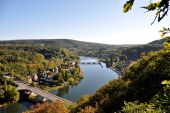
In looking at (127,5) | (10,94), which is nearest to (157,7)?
(127,5)

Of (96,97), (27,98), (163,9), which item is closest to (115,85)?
(96,97)

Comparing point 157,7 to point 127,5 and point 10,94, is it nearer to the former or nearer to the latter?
point 127,5

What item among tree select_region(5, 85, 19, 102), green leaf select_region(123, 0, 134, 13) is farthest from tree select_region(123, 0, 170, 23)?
tree select_region(5, 85, 19, 102)

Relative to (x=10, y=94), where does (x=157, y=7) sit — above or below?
above

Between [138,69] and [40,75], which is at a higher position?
[138,69]

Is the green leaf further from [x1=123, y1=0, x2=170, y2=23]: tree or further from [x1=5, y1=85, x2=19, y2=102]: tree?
[x1=5, y1=85, x2=19, y2=102]: tree

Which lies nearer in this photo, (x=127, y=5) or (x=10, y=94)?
(x=127, y=5)

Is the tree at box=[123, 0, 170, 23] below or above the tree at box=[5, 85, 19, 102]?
above

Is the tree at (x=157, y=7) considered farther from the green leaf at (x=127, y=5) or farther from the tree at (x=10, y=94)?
the tree at (x=10, y=94)

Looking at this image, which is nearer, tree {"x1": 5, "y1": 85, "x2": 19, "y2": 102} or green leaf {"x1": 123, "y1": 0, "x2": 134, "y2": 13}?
green leaf {"x1": 123, "y1": 0, "x2": 134, "y2": 13}

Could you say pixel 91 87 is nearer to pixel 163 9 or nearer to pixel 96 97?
pixel 96 97

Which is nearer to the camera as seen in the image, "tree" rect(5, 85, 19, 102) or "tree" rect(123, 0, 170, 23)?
"tree" rect(123, 0, 170, 23)
